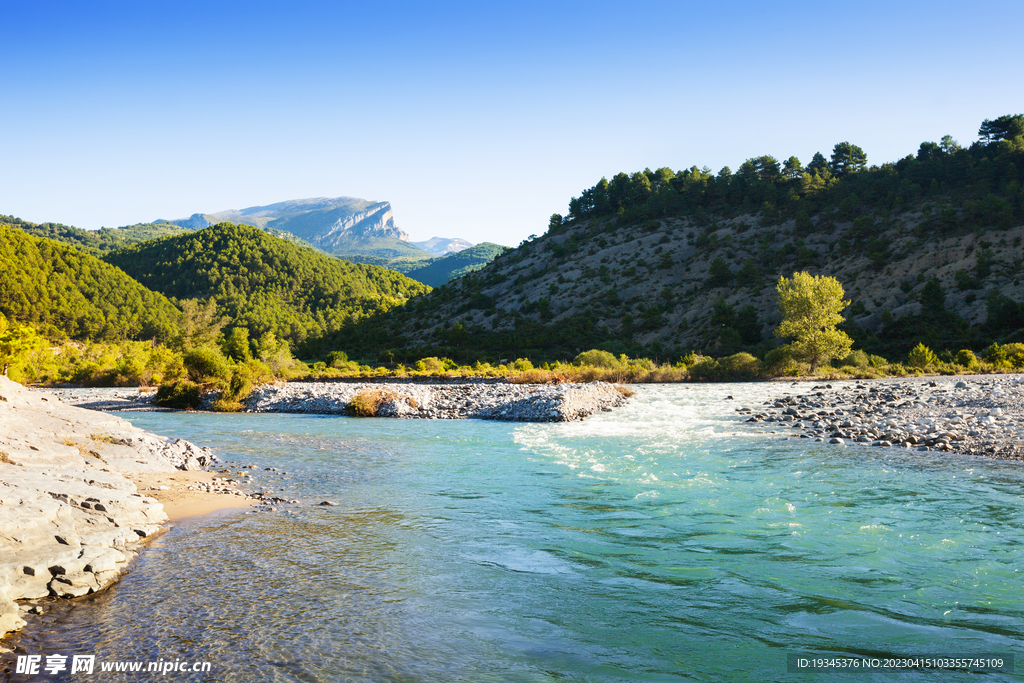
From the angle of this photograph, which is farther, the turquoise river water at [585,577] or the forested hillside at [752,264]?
the forested hillside at [752,264]

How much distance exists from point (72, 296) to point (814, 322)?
110 m

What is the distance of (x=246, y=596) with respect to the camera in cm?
705

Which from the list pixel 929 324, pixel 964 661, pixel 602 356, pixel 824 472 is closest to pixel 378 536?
pixel 964 661

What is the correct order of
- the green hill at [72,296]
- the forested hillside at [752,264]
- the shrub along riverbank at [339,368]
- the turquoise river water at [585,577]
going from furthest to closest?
the green hill at [72,296] → the forested hillside at [752,264] → the shrub along riverbank at [339,368] → the turquoise river water at [585,577]

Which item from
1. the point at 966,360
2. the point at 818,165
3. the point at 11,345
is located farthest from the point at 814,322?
the point at 818,165

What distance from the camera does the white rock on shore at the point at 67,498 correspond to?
7.10 metres

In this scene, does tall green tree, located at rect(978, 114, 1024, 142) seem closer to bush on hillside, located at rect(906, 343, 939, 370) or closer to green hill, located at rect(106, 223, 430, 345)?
bush on hillside, located at rect(906, 343, 939, 370)

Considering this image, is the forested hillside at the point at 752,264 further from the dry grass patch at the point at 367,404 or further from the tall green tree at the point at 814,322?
the dry grass patch at the point at 367,404

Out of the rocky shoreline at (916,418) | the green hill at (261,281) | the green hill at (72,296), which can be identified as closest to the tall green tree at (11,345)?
the rocky shoreline at (916,418)

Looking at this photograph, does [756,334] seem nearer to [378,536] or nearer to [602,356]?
[602,356]

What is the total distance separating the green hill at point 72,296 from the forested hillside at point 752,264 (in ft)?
121

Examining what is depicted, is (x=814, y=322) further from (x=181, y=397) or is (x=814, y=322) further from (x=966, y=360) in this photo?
(x=181, y=397)

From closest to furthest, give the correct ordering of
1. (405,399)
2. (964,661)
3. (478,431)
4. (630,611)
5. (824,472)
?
(964,661), (630,611), (824,472), (478,431), (405,399)

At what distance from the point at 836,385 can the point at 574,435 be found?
24.4m
